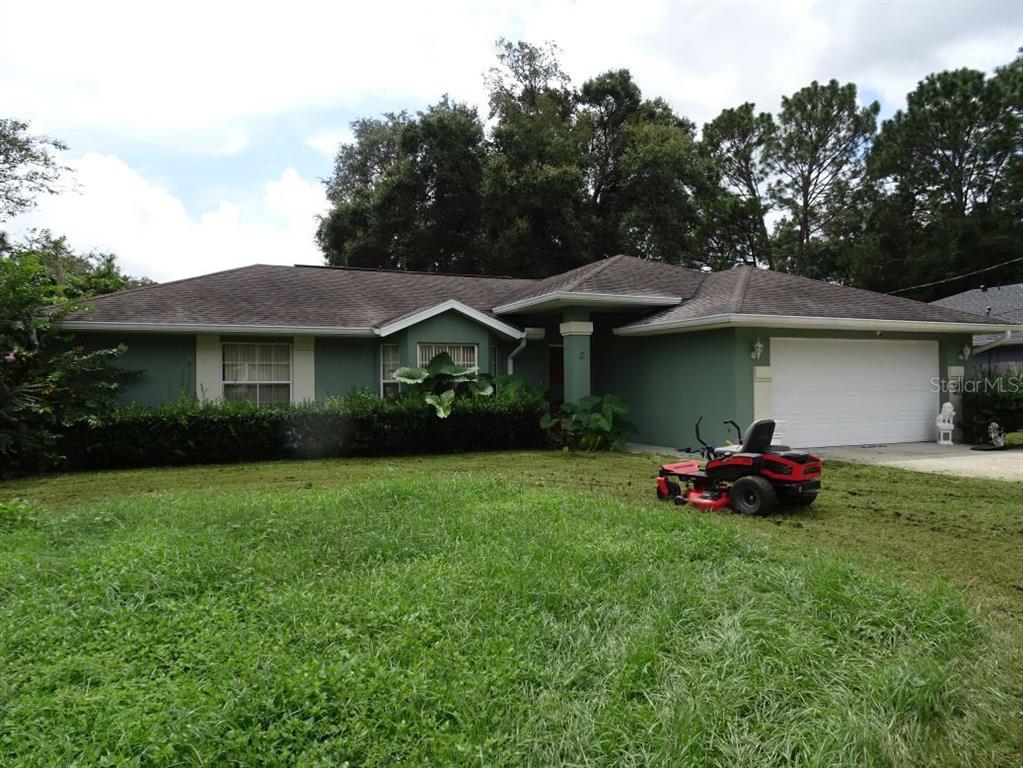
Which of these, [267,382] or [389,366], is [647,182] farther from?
[267,382]

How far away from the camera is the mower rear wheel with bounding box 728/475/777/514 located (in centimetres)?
648

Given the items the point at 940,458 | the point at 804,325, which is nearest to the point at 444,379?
the point at 804,325

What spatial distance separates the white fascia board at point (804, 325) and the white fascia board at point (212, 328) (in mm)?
5646

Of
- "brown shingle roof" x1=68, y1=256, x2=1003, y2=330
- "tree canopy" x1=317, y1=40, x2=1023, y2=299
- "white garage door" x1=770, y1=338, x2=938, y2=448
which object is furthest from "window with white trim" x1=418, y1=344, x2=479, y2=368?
"tree canopy" x1=317, y1=40, x2=1023, y2=299

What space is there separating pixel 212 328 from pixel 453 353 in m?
4.64

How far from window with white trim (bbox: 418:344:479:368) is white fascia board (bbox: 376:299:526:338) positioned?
2.01 feet

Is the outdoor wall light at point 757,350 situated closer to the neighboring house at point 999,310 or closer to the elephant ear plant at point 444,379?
the elephant ear plant at point 444,379

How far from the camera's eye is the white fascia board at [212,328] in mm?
11383

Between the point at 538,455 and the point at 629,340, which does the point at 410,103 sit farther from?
the point at 538,455

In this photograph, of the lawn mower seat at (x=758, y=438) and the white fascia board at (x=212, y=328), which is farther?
the white fascia board at (x=212, y=328)

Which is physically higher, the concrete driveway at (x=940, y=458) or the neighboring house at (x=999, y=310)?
the neighboring house at (x=999, y=310)

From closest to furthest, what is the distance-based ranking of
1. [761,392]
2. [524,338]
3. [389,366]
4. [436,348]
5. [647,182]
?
[761,392], [436,348], [389,366], [524,338], [647,182]

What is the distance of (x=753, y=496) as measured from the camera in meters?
6.62

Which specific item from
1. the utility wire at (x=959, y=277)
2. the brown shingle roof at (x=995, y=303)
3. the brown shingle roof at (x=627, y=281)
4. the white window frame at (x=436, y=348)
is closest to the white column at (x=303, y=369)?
the white window frame at (x=436, y=348)
